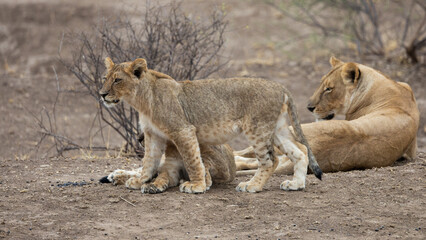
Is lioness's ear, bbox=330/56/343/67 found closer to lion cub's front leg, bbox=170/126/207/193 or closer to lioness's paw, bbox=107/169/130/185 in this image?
lion cub's front leg, bbox=170/126/207/193

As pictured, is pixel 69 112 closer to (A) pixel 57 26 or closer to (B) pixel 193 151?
(A) pixel 57 26

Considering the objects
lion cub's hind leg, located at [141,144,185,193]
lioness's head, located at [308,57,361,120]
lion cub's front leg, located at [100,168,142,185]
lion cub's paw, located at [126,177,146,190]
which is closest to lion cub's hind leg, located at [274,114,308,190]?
lion cub's hind leg, located at [141,144,185,193]

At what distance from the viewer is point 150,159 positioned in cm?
580

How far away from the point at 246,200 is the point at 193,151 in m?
A: 0.62

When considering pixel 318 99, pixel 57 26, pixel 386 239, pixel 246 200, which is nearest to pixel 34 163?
pixel 246 200

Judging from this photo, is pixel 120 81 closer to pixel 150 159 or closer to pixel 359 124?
pixel 150 159

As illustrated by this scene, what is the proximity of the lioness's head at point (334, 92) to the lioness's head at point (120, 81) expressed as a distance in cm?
306

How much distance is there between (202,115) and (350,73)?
2.90 m

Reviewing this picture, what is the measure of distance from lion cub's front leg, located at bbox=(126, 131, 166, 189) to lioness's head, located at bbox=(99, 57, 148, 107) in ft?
1.41

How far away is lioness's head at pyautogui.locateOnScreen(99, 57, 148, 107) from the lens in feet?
18.0

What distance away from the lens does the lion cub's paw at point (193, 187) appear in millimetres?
5566

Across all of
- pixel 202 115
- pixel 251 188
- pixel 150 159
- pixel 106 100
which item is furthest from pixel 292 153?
pixel 106 100

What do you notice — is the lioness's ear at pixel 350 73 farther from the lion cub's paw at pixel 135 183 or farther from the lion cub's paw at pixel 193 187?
the lion cub's paw at pixel 135 183

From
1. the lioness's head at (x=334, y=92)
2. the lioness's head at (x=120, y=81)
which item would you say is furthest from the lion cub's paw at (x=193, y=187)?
the lioness's head at (x=334, y=92)
